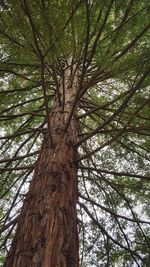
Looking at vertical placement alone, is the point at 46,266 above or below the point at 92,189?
below

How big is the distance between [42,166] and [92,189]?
2562 mm

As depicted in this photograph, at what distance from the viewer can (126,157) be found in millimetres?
4773

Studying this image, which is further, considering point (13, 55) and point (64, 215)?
point (13, 55)

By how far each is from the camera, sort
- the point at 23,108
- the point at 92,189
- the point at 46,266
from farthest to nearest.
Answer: the point at 23,108 < the point at 92,189 < the point at 46,266

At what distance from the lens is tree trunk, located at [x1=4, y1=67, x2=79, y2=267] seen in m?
1.94

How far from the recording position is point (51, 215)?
87.1 inches

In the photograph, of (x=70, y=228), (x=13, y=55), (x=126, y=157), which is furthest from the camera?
(x=126, y=157)

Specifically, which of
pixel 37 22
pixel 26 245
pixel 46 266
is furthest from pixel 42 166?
pixel 37 22

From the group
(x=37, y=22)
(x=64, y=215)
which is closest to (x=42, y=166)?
(x=64, y=215)

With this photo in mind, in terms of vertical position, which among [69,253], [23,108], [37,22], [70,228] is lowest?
[69,253]

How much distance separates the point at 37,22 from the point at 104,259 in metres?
2.93

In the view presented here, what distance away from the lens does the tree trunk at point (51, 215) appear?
1939 millimetres

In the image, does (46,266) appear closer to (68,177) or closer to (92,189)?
(68,177)

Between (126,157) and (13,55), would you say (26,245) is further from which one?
(126,157)
